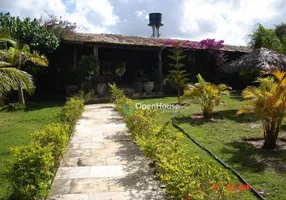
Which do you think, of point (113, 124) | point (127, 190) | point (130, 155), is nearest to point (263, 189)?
point (127, 190)

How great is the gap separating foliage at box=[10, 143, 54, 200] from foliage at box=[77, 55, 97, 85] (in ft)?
35.6

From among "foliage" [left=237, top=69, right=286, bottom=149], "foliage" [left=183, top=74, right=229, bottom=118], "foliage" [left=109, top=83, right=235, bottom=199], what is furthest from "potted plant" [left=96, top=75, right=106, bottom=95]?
"foliage" [left=109, top=83, right=235, bottom=199]

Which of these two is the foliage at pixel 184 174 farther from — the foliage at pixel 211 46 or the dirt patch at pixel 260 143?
the foliage at pixel 211 46

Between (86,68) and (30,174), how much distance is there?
438 inches

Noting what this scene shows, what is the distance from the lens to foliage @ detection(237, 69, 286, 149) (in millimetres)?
5781

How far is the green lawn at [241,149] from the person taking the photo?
172 inches

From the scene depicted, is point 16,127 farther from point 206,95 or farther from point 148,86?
point 148,86

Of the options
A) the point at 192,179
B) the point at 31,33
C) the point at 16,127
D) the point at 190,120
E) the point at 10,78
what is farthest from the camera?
the point at 31,33

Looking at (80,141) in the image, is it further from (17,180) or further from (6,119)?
(6,119)

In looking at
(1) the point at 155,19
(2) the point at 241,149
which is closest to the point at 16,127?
(2) the point at 241,149

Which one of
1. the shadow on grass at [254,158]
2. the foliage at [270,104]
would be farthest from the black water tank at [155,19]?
the shadow on grass at [254,158]

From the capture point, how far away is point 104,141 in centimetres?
677

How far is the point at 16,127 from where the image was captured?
27.2 feet

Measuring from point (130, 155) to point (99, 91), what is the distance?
29.8ft
